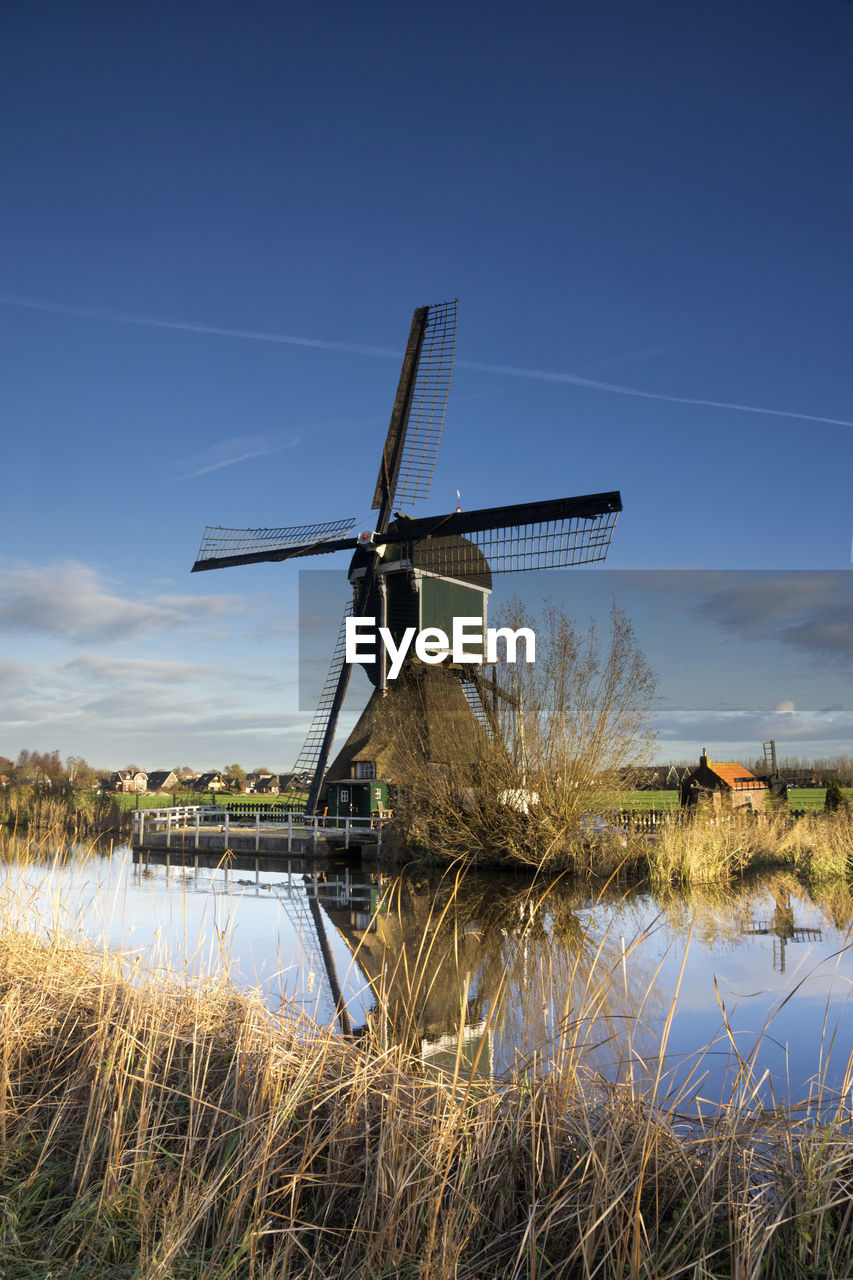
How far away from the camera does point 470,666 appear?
18000 mm

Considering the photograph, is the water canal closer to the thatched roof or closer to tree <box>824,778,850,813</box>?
the thatched roof

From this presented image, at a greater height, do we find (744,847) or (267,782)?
(744,847)

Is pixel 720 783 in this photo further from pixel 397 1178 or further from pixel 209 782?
pixel 209 782

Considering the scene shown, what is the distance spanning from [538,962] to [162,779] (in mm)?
72123

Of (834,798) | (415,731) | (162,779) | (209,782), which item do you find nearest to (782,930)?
(415,731)

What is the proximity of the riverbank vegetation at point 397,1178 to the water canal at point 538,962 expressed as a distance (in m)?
0.18

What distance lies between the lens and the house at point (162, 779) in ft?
233

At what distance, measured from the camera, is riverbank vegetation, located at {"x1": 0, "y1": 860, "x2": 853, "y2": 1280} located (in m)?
2.50

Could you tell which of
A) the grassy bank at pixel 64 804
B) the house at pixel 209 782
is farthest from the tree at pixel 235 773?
the grassy bank at pixel 64 804

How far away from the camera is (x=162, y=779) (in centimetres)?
7475

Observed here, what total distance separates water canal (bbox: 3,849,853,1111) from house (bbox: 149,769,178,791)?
5854 cm

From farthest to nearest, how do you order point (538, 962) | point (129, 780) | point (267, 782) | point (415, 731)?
1. point (267, 782)
2. point (129, 780)
3. point (415, 731)
4. point (538, 962)

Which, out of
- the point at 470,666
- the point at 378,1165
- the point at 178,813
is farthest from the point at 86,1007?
the point at 178,813

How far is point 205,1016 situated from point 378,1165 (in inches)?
63.5
